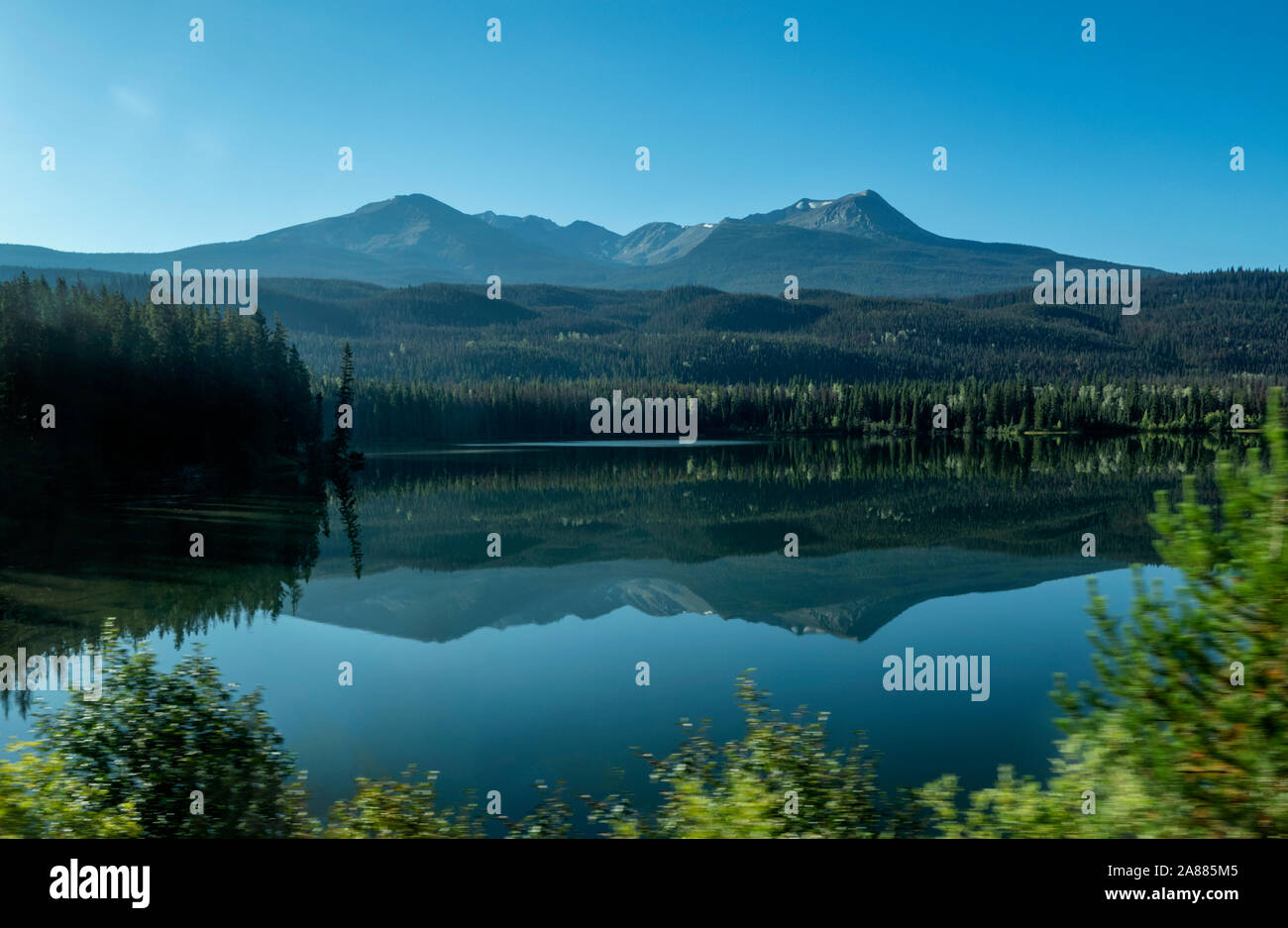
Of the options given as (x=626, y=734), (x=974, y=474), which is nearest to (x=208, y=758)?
(x=626, y=734)

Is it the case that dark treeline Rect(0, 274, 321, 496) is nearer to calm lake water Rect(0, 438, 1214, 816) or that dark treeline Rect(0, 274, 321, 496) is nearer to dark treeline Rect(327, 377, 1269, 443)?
calm lake water Rect(0, 438, 1214, 816)

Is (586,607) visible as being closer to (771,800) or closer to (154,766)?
(154,766)

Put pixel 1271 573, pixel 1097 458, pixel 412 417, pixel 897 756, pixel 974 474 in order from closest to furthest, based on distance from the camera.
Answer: pixel 1271 573, pixel 897 756, pixel 974 474, pixel 1097 458, pixel 412 417

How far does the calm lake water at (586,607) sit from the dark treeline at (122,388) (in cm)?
621

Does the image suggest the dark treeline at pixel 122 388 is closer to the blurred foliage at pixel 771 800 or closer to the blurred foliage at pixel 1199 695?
the blurred foliage at pixel 771 800

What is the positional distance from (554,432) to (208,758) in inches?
6996

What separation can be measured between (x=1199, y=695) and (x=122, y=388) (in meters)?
77.9

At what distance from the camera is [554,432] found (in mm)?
188750

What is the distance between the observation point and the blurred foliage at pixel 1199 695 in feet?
20.0

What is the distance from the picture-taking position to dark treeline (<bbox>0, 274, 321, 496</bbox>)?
62375mm

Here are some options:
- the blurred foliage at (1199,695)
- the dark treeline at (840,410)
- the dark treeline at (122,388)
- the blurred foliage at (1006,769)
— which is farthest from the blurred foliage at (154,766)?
the dark treeline at (840,410)

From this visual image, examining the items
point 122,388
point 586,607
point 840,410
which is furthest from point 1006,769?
point 840,410

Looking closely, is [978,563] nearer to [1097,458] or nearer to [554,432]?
[1097,458]
